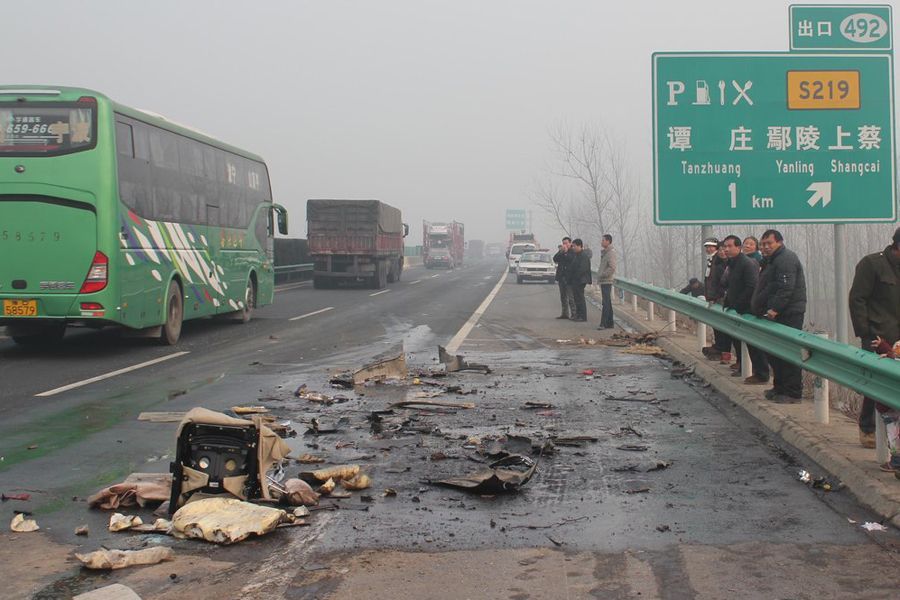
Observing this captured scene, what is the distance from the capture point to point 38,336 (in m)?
17.5

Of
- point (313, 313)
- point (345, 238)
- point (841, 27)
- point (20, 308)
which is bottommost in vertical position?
point (313, 313)

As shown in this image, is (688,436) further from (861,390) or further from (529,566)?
(529,566)

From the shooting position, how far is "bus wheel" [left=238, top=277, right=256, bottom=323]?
2214cm

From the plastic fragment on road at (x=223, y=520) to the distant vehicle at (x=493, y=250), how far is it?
568 ft

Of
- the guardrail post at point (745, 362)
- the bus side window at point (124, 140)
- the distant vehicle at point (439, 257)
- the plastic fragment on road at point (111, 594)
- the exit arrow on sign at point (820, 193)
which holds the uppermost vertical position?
the bus side window at point (124, 140)

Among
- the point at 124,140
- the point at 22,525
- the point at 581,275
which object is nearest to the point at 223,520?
the point at 22,525

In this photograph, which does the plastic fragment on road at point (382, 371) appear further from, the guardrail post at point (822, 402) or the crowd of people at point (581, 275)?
the crowd of people at point (581, 275)

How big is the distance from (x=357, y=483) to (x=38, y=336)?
489 inches

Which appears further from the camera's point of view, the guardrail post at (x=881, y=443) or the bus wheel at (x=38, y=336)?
the bus wheel at (x=38, y=336)

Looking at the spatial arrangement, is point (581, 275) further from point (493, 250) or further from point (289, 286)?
point (493, 250)

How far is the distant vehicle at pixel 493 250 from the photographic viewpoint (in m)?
181

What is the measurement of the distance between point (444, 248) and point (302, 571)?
7349 centimetres

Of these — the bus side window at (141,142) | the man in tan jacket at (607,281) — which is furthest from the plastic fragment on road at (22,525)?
the man in tan jacket at (607,281)

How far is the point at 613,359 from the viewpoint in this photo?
1541cm
